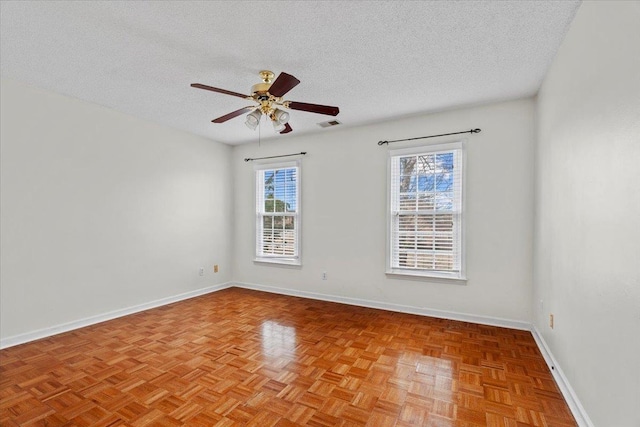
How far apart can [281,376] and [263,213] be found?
316cm

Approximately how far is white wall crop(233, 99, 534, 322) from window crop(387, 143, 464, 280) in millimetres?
122

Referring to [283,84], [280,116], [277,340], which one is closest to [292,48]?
[283,84]

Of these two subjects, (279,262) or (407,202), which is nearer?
(407,202)

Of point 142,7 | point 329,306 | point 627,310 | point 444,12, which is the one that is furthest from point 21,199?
point 627,310

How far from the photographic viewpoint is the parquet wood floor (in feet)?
6.08

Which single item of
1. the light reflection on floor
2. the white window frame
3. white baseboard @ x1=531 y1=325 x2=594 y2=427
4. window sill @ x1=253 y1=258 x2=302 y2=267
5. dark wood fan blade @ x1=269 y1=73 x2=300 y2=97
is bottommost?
the light reflection on floor

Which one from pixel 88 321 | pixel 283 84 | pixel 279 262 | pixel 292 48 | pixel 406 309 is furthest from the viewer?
pixel 279 262

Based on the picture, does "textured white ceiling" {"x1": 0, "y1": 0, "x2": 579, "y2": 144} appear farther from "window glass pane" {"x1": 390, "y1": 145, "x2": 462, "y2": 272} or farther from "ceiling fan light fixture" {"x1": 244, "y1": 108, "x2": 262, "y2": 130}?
"window glass pane" {"x1": 390, "y1": 145, "x2": 462, "y2": 272}

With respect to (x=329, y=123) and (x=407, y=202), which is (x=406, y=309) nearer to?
(x=407, y=202)

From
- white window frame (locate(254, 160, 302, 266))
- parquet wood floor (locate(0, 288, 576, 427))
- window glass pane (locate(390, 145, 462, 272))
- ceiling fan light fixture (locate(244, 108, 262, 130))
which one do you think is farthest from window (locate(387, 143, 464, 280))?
ceiling fan light fixture (locate(244, 108, 262, 130))

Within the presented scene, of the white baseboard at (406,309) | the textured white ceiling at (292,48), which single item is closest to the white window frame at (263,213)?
the white baseboard at (406,309)

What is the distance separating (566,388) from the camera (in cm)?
200

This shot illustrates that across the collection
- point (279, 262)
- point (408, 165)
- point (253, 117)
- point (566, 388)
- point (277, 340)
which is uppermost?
point (253, 117)

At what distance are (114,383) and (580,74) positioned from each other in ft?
12.2
